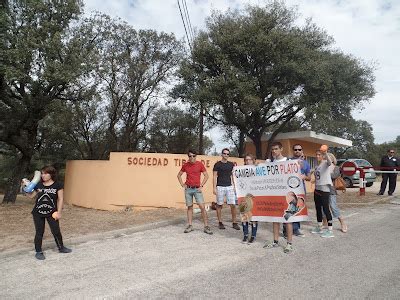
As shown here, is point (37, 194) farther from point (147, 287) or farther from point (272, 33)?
point (272, 33)

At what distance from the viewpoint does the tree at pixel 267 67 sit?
16.8 m

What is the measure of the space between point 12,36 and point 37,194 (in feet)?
25.2

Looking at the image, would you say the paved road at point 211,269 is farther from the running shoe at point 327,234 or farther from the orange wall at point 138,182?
the orange wall at point 138,182

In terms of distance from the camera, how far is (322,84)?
685 inches

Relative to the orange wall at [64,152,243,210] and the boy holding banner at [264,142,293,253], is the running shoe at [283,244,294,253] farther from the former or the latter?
the orange wall at [64,152,243,210]

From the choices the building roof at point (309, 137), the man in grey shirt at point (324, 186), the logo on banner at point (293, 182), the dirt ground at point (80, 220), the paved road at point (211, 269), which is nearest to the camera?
the paved road at point (211, 269)

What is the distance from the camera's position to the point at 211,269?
18.0 feet

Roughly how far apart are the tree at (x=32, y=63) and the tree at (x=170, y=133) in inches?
542

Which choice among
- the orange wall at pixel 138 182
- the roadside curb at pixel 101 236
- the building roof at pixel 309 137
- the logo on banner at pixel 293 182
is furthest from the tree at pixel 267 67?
the logo on banner at pixel 293 182

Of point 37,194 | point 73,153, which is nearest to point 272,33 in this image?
point 37,194

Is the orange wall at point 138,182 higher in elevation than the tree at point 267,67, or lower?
lower

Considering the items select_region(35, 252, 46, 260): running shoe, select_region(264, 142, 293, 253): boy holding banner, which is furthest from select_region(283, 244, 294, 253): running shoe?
select_region(35, 252, 46, 260): running shoe

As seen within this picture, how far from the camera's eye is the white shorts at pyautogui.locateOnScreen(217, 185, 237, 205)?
8.18 meters

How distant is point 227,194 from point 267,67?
11.1 m
